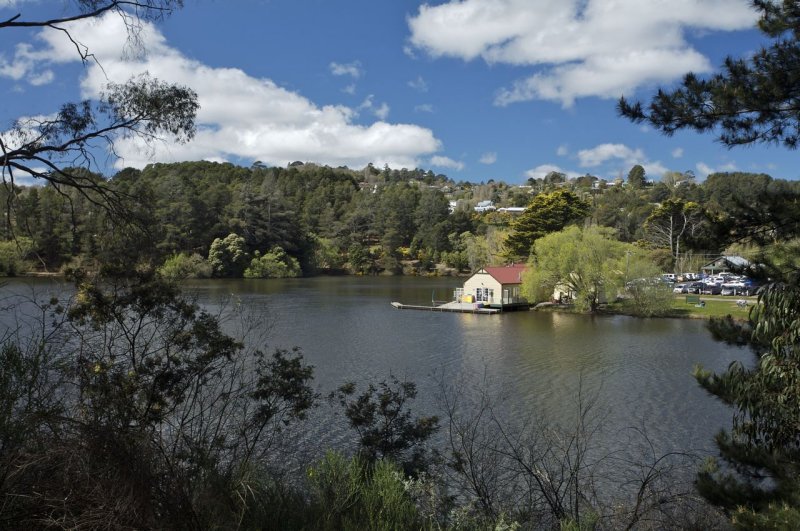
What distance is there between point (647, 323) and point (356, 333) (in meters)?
15.8

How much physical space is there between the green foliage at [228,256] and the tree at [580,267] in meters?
34.5

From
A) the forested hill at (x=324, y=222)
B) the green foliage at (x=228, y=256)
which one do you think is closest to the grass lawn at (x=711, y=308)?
the forested hill at (x=324, y=222)

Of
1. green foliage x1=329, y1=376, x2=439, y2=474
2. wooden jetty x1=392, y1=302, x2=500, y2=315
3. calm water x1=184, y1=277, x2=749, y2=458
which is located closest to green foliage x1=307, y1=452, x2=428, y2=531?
green foliage x1=329, y1=376, x2=439, y2=474

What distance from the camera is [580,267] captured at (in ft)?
113

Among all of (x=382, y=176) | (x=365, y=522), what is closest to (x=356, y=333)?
(x=365, y=522)

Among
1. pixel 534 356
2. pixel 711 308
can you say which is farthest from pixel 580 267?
pixel 534 356

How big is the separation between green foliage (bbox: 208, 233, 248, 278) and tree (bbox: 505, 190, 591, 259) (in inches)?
1130

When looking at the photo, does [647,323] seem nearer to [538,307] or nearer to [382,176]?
[538,307]

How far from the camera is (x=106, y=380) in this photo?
19.6ft

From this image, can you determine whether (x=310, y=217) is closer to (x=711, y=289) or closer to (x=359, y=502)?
(x=711, y=289)

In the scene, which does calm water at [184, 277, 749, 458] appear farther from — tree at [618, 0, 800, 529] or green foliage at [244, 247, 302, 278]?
green foliage at [244, 247, 302, 278]

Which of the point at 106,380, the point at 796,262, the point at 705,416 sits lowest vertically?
the point at 705,416

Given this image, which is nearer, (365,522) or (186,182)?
(365,522)

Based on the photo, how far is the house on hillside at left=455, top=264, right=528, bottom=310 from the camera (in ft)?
121
